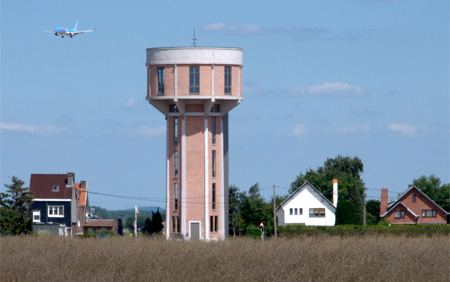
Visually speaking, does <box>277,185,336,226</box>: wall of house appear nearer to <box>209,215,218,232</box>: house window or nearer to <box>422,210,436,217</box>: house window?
<box>422,210,436,217</box>: house window

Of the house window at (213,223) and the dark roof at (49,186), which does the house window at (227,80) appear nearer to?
the house window at (213,223)

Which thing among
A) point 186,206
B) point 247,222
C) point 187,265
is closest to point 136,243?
point 187,265

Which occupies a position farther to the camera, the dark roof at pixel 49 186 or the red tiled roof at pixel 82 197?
the red tiled roof at pixel 82 197

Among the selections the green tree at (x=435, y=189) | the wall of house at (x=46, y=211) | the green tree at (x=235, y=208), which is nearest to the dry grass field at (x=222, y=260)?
the green tree at (x=235, y=208)

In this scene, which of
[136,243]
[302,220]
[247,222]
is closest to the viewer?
[136,243]

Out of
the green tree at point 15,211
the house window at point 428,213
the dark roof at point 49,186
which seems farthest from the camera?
the house window at point 428,213

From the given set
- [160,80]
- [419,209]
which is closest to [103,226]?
[160,80]

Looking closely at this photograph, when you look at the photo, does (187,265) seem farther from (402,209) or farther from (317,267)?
(402,209)

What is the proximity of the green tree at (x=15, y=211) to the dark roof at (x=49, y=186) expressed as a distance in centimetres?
1151

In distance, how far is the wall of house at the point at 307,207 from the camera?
8275 centimetres

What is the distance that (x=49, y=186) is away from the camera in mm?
79312

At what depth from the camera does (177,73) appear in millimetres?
60375

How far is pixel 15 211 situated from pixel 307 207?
32.7m

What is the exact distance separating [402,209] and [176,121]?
3090cm
